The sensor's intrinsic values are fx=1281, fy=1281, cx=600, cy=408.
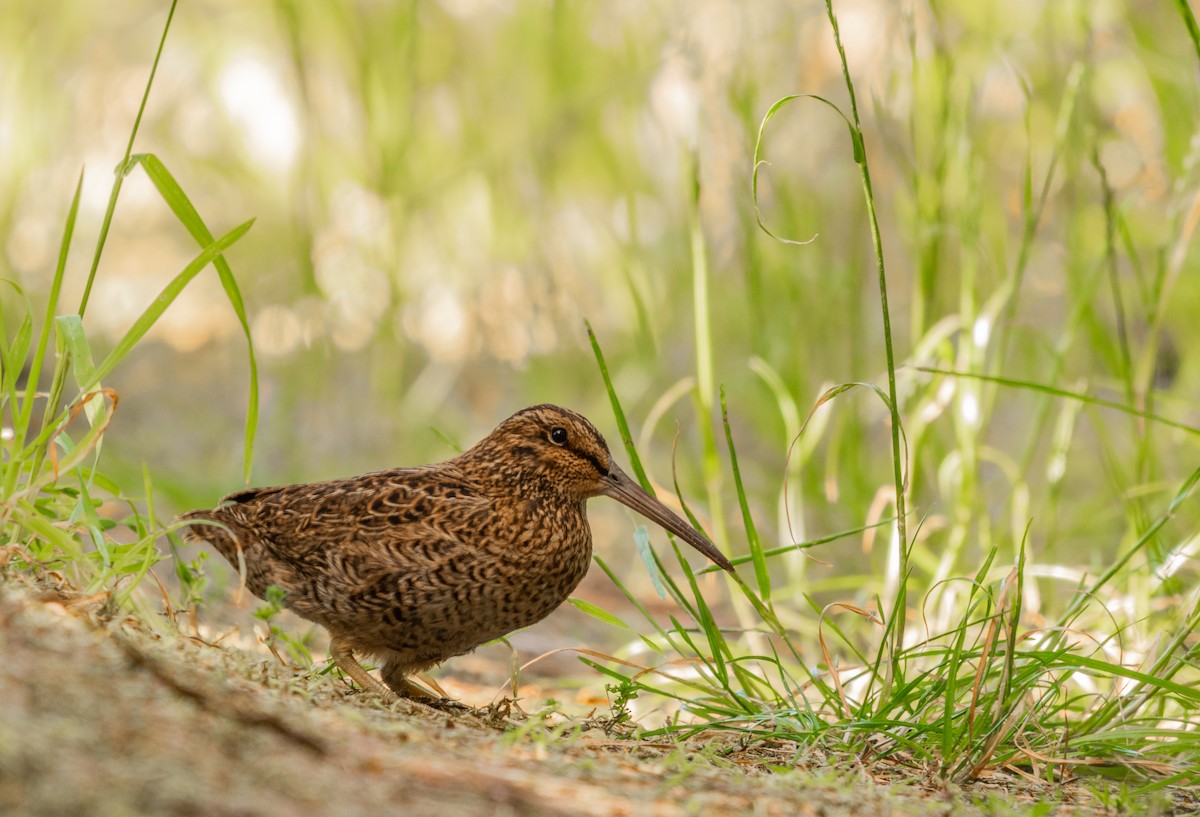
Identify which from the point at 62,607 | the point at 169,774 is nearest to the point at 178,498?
the point at 62,607

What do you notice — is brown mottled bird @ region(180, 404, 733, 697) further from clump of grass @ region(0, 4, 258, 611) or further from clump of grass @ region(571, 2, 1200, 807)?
clump of grass @ region(0, 4, 258, 611)

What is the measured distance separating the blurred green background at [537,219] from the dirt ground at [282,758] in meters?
2.99

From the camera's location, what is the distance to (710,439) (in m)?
4.11

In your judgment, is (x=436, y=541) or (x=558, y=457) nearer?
(x=436, y=541)

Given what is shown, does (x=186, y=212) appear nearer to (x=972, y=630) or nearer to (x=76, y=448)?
(x=76, y=448)

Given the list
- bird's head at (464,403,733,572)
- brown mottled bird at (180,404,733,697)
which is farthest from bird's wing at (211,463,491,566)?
bird's head at (464,403,733,572)

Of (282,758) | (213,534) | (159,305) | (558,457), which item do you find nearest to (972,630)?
(558,457)

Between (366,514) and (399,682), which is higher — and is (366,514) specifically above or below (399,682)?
above

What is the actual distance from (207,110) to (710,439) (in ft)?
20.0

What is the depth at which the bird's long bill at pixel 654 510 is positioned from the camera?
371cm

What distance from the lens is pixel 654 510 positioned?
3855 mm

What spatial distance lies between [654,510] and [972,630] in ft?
4.43

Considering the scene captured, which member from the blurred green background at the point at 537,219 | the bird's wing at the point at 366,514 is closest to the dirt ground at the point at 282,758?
the bird's wing at the point at 366,514

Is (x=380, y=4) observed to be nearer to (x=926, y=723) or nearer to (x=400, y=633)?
(x=400, y=633)
